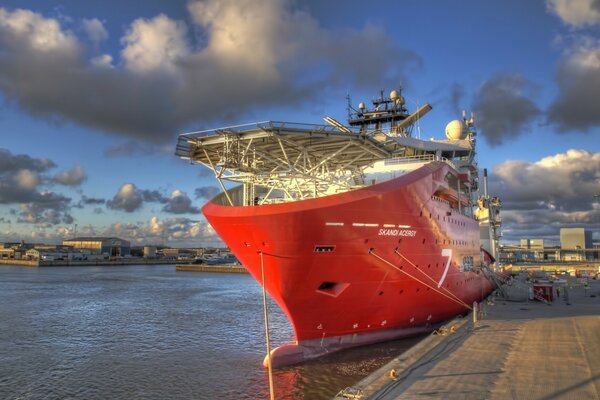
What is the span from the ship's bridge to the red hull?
2169mm

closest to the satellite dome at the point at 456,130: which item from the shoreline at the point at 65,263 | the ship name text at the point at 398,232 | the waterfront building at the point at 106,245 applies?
the ship name text at the point at 398,232

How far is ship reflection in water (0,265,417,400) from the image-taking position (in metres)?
15.5

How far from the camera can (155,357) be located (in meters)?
20.6

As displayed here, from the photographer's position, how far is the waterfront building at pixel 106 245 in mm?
179375

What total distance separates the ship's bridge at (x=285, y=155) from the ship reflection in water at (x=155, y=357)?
729cm

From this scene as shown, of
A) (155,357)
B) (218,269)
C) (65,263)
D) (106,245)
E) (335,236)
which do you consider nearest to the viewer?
(335,236)

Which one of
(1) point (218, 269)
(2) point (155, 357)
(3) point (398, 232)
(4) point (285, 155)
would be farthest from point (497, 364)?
(1) point (218, 269)

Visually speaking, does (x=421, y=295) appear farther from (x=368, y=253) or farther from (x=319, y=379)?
(x=319, y=379)

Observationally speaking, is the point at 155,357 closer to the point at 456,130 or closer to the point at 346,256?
the point at 346,256

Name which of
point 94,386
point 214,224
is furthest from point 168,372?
point 214,224

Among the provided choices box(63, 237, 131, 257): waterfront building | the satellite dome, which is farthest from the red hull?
box(63, 237, 131, 257): waterfront building

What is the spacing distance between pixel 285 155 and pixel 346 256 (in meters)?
4.52

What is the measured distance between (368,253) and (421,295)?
4886 millimetres

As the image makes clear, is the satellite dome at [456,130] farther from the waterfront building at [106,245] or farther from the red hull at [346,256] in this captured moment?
the waterfront building at [106,245]
